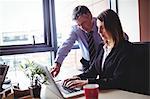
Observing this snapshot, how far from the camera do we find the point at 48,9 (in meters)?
3.38

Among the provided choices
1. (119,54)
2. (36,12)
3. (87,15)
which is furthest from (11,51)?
(119,54)

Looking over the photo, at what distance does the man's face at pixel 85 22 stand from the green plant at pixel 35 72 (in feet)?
3.96

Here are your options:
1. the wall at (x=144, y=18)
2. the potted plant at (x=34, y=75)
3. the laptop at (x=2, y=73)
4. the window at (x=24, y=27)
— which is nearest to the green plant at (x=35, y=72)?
the potted plant at (x=34, y=75)

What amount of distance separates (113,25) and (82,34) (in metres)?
0.84

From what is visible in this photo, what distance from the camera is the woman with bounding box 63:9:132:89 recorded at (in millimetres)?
1821

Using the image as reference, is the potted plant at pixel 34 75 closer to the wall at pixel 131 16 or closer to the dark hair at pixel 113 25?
the dark hair at pixel 113 25

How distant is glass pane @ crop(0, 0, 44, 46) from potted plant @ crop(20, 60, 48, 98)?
1699 millimetres

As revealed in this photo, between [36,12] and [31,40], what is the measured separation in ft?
1.28

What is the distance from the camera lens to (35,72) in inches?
57.9

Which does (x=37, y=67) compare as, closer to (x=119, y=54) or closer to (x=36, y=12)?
(x=119, y=54)

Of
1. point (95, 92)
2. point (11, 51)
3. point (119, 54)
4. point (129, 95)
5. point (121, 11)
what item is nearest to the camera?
point (95, 92)

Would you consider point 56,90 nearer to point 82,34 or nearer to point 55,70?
point 55,70

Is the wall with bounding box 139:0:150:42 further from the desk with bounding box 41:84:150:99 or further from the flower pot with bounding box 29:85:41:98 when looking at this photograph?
the flower pot with bounding box 29:85:41:98

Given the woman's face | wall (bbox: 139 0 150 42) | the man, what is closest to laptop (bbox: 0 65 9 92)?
the woman's face
